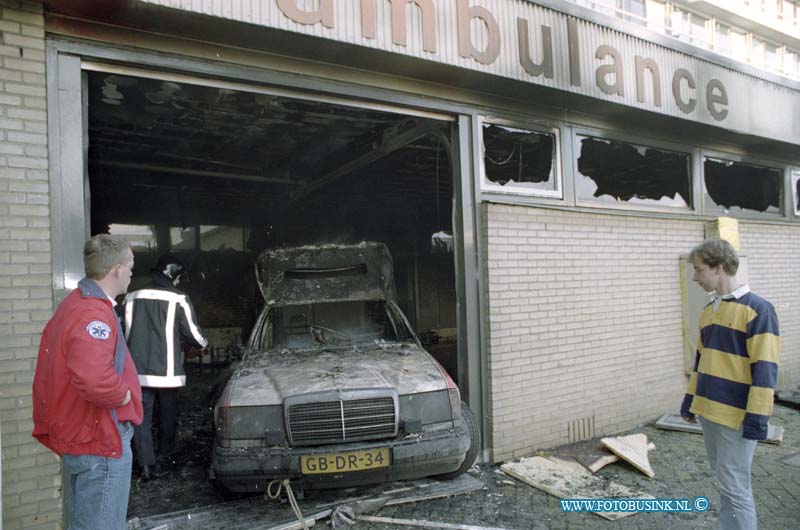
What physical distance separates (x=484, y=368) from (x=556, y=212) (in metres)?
1.97

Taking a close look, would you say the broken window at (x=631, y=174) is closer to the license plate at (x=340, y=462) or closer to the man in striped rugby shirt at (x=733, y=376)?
the man in striped rugby shirt at (x=733, y=376)

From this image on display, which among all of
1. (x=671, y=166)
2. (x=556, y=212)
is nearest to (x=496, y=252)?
(x=556, y=212)

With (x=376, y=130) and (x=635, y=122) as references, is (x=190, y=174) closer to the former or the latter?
(x=376, y=130)

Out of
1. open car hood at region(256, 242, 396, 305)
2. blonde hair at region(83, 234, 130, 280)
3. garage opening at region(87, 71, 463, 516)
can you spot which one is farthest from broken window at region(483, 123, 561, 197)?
blonde hair at region(83, 234, 130, 280)

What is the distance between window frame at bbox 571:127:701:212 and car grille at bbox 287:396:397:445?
3688 millimetres

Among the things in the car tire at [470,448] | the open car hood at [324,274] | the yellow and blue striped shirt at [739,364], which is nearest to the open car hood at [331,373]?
the car tire at [470,448]

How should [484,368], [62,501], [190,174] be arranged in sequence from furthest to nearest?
[190,174], [484,368], [62,501]

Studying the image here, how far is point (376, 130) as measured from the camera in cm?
723

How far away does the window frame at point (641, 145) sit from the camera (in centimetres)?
620

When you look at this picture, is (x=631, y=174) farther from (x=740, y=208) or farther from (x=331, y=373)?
(x=331, y=373)

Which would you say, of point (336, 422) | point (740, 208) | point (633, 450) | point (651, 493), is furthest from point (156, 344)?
point (740, 208)

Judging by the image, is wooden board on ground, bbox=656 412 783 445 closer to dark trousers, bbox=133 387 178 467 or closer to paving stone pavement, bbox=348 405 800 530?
paving stone pavement, bbox=348 405 800 530

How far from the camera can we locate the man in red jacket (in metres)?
2.44

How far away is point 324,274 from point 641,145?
14.8 ft
